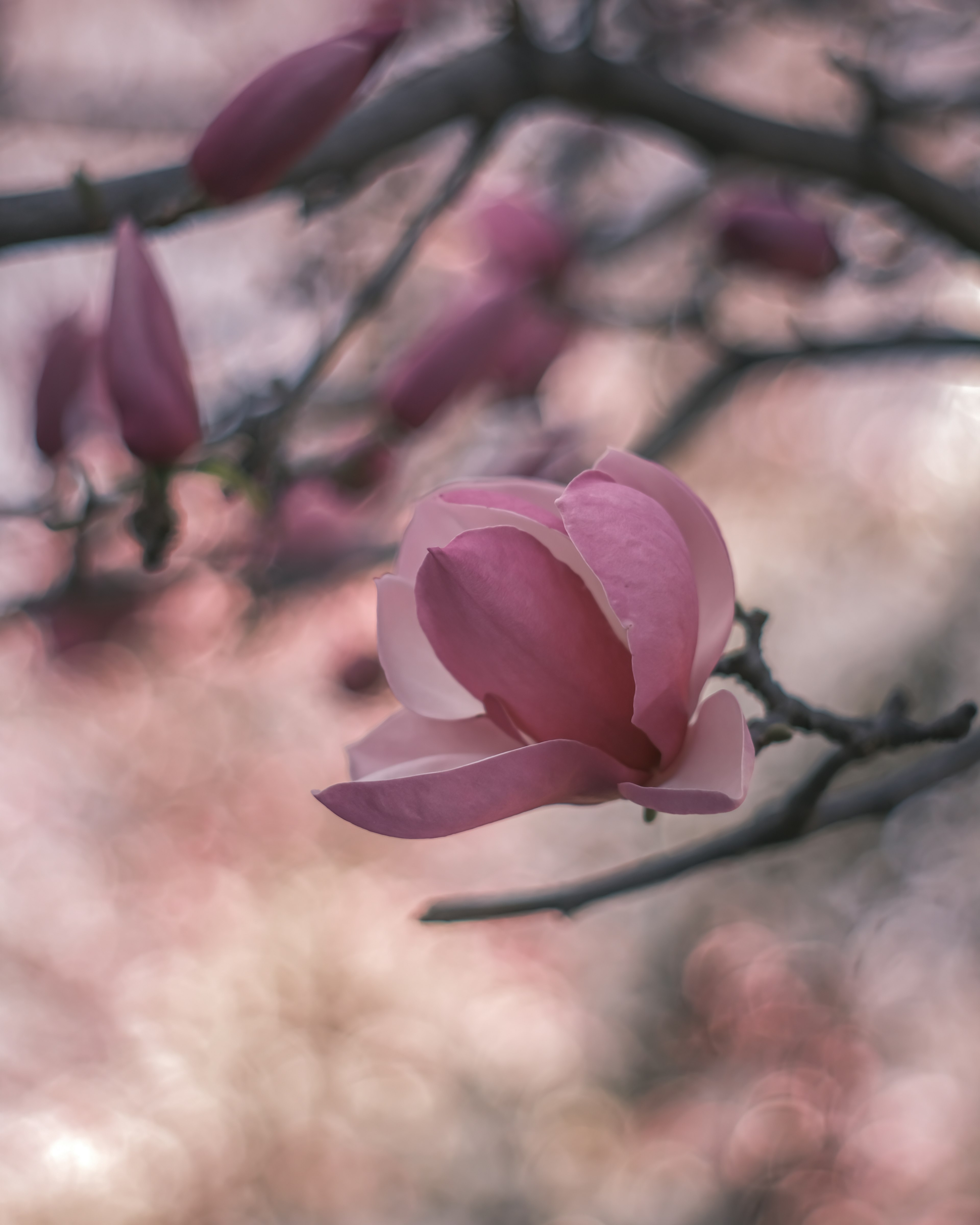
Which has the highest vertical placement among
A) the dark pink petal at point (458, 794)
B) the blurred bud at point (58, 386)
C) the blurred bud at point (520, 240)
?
the blurred bud at point (520, 240)

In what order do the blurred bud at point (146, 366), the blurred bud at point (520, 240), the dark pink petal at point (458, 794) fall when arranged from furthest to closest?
the blurred bud at point (520, 240), the blurred bud at point (146, 366), the dark pink petal at point (458, 794)

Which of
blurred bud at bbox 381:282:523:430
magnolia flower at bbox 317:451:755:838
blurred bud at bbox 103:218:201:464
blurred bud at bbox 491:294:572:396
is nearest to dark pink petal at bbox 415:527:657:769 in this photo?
magnolia flower at bbox 317:451:755:838

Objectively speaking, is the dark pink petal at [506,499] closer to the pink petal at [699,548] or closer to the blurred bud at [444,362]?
the pink petal at [699,548]

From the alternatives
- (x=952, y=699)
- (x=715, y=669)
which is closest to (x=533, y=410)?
(x=715, y=669)

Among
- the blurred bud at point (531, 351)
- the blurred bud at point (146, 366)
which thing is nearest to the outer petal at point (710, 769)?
the blurred bud at point (146, 366)

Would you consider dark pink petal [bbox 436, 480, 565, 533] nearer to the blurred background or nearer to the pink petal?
the pink petal

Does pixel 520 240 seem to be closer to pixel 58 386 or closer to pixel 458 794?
pixel 58 386

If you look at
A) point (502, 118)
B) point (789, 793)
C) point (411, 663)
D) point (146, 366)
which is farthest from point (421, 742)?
point (502, 118)
